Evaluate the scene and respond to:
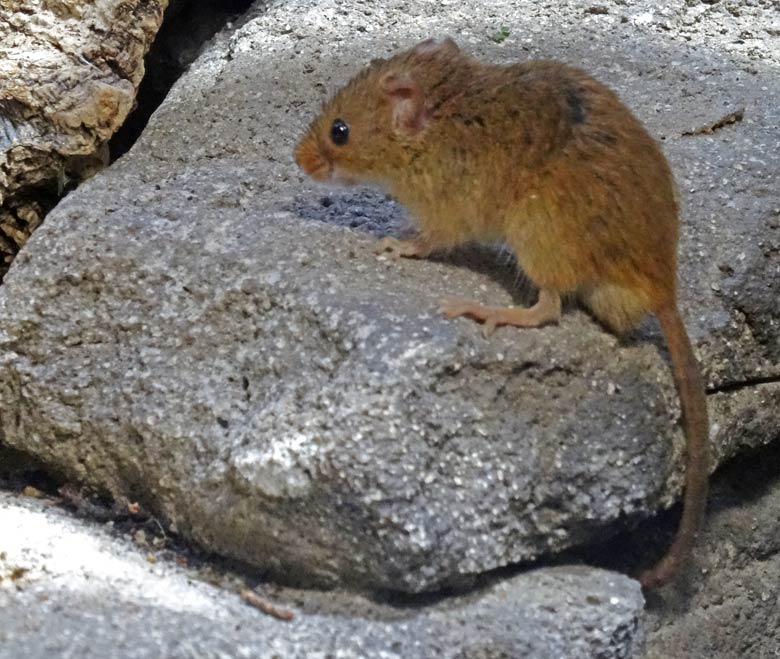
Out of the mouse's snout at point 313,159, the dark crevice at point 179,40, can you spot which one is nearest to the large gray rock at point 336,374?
the mouse's snout at point 313,159

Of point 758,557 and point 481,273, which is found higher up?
point 481,273

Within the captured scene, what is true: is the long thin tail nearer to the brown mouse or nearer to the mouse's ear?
the brown mouse

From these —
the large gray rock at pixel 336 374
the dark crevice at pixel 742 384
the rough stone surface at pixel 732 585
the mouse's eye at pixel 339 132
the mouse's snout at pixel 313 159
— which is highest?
the mouse's eye at pixel 339 132

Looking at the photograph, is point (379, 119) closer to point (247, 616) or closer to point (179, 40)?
point (247, 616)

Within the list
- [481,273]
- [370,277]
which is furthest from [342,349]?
[481,273]

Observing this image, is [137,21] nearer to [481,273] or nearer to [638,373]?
[481,273]

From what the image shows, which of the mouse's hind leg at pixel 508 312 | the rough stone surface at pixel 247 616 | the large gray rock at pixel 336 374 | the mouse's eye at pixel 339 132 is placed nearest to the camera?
the rough stone surface at pixel 247 616

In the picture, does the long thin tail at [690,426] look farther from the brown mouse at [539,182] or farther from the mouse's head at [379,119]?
the mouse's head at [379,119]
